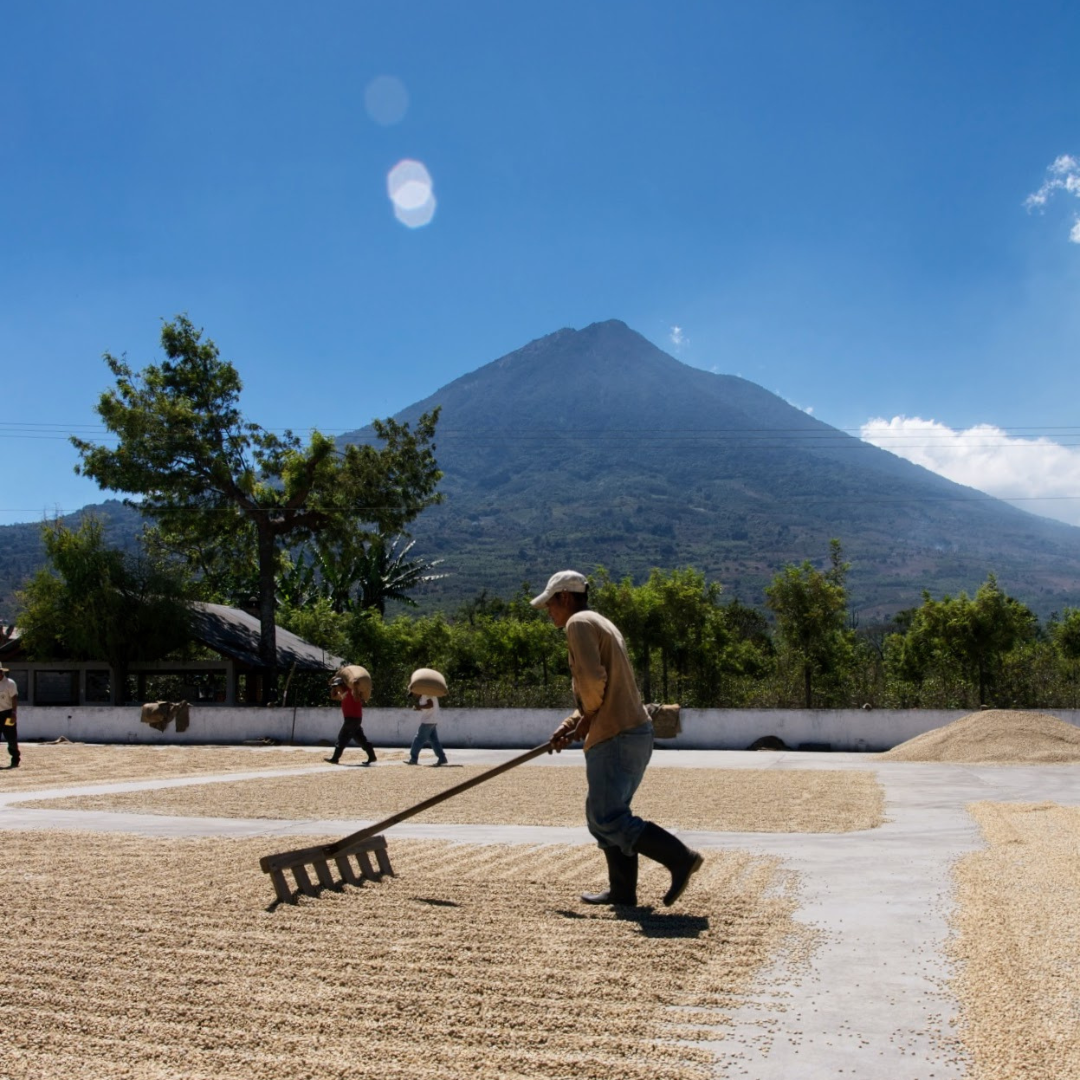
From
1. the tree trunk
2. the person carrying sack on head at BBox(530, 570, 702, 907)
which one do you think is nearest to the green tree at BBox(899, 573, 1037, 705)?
the tree trunk

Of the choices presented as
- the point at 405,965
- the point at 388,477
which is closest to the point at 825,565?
the point at 388,477

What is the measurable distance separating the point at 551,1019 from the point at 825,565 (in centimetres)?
18608

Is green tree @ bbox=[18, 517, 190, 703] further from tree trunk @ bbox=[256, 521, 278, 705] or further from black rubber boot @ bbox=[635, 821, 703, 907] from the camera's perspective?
black rubber boot @ bbox=[635, 821, 703, 907]

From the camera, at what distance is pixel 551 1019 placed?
11.4 feet

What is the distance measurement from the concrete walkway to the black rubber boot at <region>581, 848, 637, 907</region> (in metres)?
0.32

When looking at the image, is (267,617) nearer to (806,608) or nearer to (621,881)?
(806,608)

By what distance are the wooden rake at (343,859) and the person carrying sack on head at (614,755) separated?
0.30 metres

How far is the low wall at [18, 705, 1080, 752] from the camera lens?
26016 millimetres

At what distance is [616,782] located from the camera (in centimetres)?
527

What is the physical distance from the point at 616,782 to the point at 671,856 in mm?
440

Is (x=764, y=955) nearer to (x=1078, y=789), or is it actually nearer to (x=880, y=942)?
(x=880, y=942)

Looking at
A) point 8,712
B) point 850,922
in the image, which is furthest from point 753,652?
point 850,922

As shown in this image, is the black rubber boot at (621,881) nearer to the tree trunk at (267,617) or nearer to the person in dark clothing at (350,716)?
the person in dark clothing at (350,716)

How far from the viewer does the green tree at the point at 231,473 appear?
3572cm
